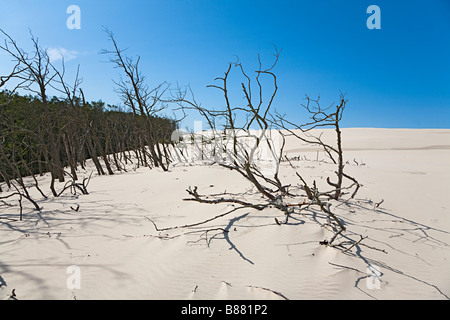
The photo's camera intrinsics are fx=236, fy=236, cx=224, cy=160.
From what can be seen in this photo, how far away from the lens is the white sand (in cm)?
202

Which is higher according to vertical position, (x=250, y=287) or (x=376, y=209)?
(x=376, y=209)

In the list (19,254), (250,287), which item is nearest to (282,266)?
(250,287)

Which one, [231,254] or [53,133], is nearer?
[231,254]

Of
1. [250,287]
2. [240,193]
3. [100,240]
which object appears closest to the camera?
[250,287]

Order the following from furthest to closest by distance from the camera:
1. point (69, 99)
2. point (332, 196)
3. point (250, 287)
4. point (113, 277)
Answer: point (69, 99), point (332, 196), point (113, 277), point (250, 287)

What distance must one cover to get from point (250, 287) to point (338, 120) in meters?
2.57

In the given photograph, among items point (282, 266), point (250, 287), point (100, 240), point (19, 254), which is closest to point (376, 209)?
point (282, 266)

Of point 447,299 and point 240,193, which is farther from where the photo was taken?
point 240,193

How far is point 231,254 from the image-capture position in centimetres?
259

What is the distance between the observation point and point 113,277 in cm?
225

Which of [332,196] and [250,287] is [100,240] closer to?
[250,287]

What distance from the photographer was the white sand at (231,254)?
2016mm
